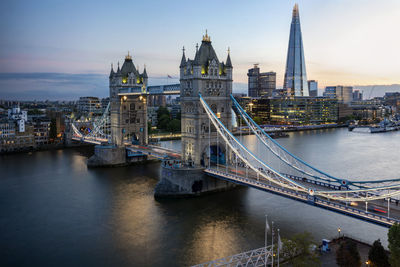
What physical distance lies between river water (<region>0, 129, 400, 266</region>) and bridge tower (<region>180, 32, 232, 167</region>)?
5819 millimetres

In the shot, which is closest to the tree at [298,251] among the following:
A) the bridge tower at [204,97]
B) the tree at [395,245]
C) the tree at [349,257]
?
the tree at [349,257]

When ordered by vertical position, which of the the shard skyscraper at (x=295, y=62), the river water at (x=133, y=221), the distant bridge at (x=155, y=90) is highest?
the the shard skyscraper at (x=295, y=62)

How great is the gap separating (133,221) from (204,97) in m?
16.9

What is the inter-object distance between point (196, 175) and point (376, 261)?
22.3m

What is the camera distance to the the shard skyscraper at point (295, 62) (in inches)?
6801

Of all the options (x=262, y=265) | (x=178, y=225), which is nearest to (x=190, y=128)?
(x=178, y=225)

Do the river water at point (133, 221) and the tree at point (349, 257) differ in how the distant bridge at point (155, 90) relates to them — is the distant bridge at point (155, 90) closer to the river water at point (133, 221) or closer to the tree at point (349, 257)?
the river water at point (133, 221)

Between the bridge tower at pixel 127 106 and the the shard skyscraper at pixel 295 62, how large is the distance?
128857 mm

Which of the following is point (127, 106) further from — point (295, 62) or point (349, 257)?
point (295, 62)

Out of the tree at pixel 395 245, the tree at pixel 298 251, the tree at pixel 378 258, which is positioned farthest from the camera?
the tree at pixel 298 251

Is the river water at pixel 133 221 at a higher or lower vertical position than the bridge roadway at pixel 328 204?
lower

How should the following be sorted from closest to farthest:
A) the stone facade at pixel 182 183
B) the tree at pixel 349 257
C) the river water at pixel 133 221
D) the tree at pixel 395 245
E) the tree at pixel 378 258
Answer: the tree at pixel 395 245
the tree at pixel 378 258
the tree at pixel 349 257
the river water at pixel 133 221
the stone facade at pixel 182 183

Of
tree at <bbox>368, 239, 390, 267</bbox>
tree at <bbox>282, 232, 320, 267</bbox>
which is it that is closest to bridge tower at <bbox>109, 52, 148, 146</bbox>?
tree at <bbox>282, 232, 320, 267</bbox>

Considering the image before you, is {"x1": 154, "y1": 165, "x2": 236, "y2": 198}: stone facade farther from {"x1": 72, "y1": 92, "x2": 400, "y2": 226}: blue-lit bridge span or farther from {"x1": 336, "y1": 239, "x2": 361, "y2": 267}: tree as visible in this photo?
{"x1": 336, "y1": 239, "x2": 361, "y2": 267}: tree
